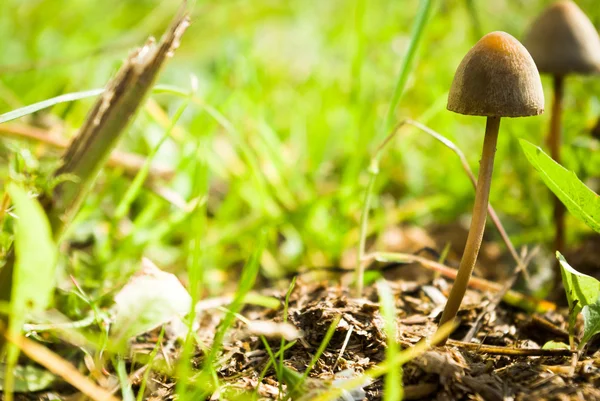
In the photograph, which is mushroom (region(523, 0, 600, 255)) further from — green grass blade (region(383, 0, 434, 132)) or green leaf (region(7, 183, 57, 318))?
green leaf (region(7, 183, 57, 318))

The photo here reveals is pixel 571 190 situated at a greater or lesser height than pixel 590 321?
greater

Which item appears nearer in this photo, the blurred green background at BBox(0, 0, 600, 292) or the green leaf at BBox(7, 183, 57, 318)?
the green leaf at BBox(7, 183, 57, 318)

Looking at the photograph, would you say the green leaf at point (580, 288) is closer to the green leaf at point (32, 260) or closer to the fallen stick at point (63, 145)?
the green leaf at point (32, 260)

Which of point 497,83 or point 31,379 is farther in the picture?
point 31,379

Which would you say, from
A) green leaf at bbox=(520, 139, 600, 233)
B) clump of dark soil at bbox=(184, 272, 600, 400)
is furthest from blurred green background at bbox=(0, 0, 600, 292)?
green leaf at bbox=(520, 139, 600, 233)

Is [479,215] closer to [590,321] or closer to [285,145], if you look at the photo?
[590,321]

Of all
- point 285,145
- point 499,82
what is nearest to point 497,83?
point 499,82
